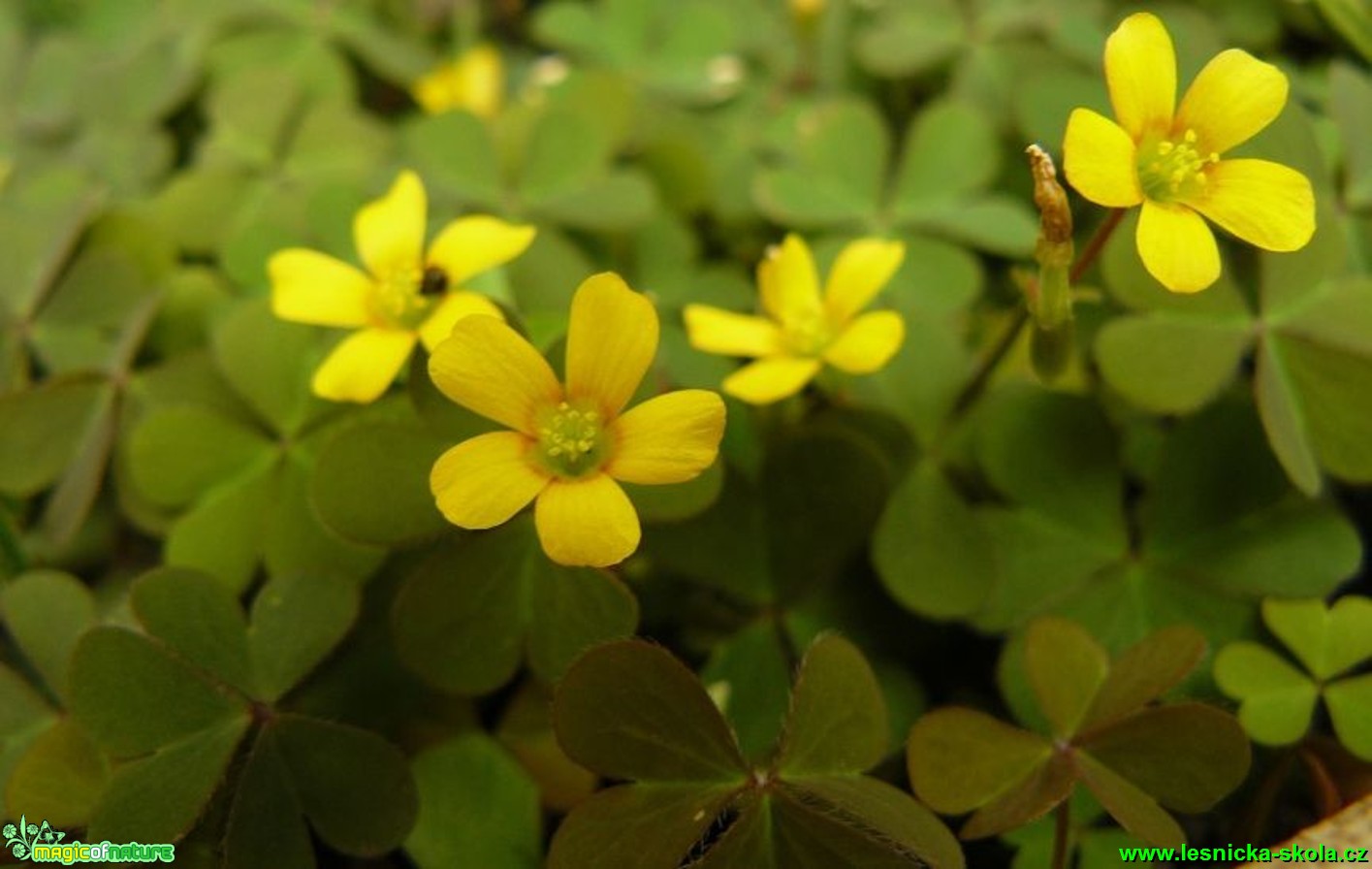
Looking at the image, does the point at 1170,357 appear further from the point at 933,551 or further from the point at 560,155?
the point at 560,155

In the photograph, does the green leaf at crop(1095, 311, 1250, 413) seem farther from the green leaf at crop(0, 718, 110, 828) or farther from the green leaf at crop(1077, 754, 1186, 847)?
the green leaf at crop(0, 718, 110, 828)

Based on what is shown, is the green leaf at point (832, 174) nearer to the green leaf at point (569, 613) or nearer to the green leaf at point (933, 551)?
the green leaf at point (933, 551)

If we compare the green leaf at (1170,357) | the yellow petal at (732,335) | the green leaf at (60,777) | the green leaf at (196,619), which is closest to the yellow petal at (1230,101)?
the green leaf at (1170,357)

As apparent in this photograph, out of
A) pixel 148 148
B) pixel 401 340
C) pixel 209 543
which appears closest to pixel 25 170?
pixel 148 148

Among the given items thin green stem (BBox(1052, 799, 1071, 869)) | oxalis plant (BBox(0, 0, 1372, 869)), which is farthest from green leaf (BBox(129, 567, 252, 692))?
thin green stem (BBox(1052, 799, 1071, 869))

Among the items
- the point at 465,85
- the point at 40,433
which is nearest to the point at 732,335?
the point at 40,433

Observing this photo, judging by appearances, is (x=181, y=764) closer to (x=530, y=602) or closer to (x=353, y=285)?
(x=530, y=602)
